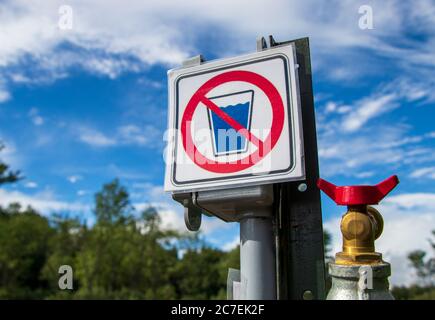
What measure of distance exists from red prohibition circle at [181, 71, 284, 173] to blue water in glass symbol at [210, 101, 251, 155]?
1.6 inches

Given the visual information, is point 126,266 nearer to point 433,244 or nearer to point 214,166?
point 433,244

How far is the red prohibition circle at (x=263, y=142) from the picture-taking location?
1.17 metres

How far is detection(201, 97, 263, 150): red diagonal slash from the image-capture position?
1186 mm

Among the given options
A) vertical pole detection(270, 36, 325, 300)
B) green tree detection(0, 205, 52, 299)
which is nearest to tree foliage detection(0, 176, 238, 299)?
green tree detection(0, 205, 52, 299)

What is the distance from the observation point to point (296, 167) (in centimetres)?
114

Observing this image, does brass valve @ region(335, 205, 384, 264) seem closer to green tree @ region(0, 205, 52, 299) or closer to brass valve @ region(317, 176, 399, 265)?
brass valve @ region(317, 176, 399, 265)

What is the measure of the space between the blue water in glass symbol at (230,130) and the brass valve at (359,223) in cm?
30

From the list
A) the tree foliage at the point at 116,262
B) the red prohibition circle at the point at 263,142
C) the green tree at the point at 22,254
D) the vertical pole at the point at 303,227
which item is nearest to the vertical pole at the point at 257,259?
the vertical pole at the point at 303,227

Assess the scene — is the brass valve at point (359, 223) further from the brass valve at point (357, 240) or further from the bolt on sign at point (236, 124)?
the bolt on sign at point (236, 124)

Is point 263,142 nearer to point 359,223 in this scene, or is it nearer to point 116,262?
point 359,223

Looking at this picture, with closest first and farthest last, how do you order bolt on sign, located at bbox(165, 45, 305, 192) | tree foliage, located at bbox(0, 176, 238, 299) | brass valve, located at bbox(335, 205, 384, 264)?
brass valve, located at bbox(335, 205, 384, 264) < bolt on sign, located at bbox(165, 45, 305, 192) < tree foliage, located at bbox(0, 176, 238, 299)

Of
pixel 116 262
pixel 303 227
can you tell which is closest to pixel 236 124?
pixel 303 227
